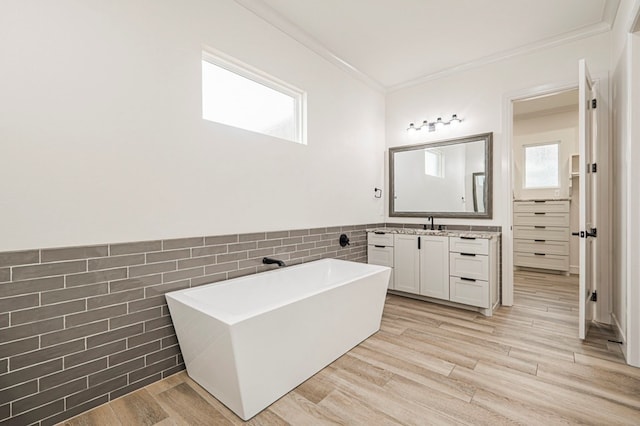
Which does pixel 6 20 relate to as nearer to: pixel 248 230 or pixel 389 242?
pixel 248 230

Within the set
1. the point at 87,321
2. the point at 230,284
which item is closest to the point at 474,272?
the point at 230,284

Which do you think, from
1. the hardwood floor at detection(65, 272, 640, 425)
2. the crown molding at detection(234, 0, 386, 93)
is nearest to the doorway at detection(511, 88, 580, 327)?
the hardwood floor at detection(65, 272, 640, 425)

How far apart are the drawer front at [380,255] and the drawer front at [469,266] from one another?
2.40 feet

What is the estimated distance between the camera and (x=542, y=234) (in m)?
5.01

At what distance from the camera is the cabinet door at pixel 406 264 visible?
3551 mm

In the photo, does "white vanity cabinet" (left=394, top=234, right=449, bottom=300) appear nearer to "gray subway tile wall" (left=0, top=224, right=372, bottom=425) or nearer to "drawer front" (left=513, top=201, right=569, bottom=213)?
"gray subway tile wall" (left=0, top=224, right=372, bottom=425)

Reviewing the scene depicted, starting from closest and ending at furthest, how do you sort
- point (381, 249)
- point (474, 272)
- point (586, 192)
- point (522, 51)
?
point (586, 192)
point (474, 272)
point (522, 51)
point (381, 249)

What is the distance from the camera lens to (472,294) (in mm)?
3152

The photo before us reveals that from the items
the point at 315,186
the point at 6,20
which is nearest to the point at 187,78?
the point at 6,20

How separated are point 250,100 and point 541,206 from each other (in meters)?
4.95

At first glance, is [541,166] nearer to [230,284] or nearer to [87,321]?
[230,284]

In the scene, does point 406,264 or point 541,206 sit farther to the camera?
point 541,206

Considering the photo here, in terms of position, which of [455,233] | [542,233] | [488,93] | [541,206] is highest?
[488,93]

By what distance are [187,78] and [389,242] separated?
2.78 meters
